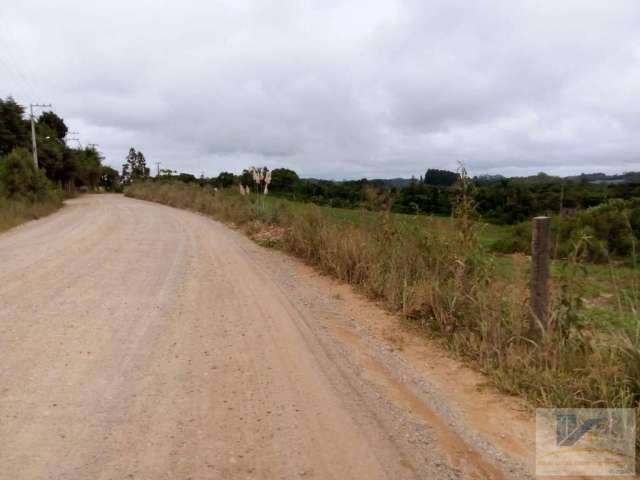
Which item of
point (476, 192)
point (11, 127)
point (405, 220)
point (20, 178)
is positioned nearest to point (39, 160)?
point (11, 127)

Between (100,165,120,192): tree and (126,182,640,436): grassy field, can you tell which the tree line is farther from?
(126,182,640,436): grassy field

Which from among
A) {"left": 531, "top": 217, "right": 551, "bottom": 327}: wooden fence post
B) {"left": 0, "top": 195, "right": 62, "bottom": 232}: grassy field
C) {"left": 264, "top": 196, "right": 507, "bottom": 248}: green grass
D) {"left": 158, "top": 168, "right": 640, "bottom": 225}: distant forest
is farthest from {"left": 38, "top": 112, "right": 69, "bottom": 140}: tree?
{"left": 531, "top": 217, "right": 551, "bottom": 327}: wooden fence post

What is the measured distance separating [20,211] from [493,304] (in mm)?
22295

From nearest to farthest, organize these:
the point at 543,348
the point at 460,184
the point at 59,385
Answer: the point at 59,385 → the point at 543,348 → the point at 460,184

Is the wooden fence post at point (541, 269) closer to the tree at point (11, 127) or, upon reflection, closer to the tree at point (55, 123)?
the tree at point (11, 127)

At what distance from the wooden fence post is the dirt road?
→ 1.51m

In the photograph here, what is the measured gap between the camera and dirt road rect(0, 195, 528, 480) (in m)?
3.11

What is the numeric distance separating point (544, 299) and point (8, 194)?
1090 inches

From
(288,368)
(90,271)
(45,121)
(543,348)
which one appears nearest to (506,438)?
(543,348)

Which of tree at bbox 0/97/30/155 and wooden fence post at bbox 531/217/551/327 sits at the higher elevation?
tree at bbox 0/97/30/155

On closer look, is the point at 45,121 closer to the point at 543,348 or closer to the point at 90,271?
the point at 90,271

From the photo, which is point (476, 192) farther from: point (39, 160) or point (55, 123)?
point (55, 123)

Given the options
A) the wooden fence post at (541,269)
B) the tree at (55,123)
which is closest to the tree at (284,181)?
the wooden fence post at (541,269)

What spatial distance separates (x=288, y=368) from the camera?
4641mm
